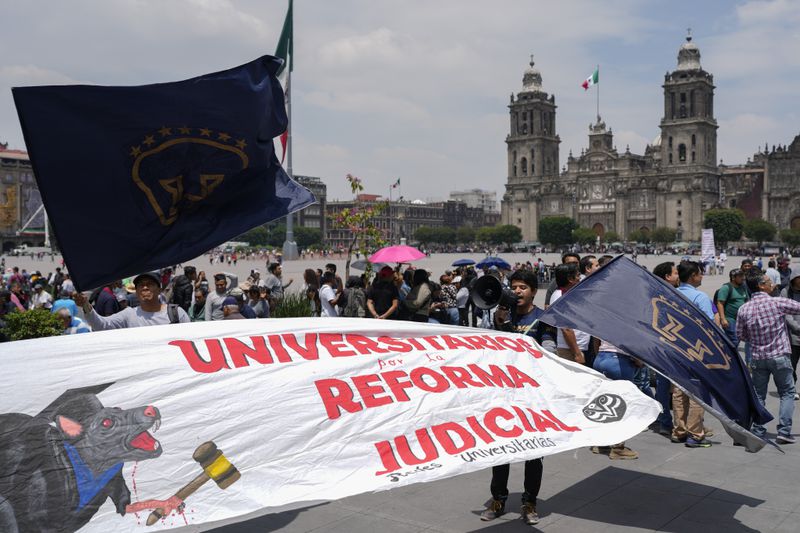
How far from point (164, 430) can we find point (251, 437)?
0.40 metres

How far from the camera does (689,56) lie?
9606cm

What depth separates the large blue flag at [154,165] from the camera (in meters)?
3.92

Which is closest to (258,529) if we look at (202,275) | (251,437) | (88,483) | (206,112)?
(251,437)

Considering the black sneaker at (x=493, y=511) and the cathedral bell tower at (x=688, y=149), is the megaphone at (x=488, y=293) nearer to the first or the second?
the black sneaker at (x=493, y=511)

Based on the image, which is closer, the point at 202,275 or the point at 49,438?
the point at 49,438

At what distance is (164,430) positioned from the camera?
3.36 metres

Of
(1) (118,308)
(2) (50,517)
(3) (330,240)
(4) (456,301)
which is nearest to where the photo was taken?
(2) (50,517)

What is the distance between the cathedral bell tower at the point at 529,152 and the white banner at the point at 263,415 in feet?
345

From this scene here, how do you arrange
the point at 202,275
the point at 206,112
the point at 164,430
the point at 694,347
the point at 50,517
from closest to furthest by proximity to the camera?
1. the point at 50,517
2. the point at 164,430
3. the point at 206,112
4. the point at 694,347
5. the point at 202,275

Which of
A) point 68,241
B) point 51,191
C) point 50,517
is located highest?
point 51,191

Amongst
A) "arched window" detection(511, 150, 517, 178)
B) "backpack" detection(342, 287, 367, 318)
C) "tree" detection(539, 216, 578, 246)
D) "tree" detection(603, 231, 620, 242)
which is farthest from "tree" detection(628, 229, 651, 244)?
"backpack" detection(342, 287, 367, 318)

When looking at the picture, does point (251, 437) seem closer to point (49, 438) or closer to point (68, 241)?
point (49, 438)

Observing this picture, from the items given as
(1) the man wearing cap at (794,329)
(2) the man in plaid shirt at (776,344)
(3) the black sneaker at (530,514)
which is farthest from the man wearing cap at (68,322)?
(1) the man wearing cap at (794,329)

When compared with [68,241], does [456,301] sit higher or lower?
lower
